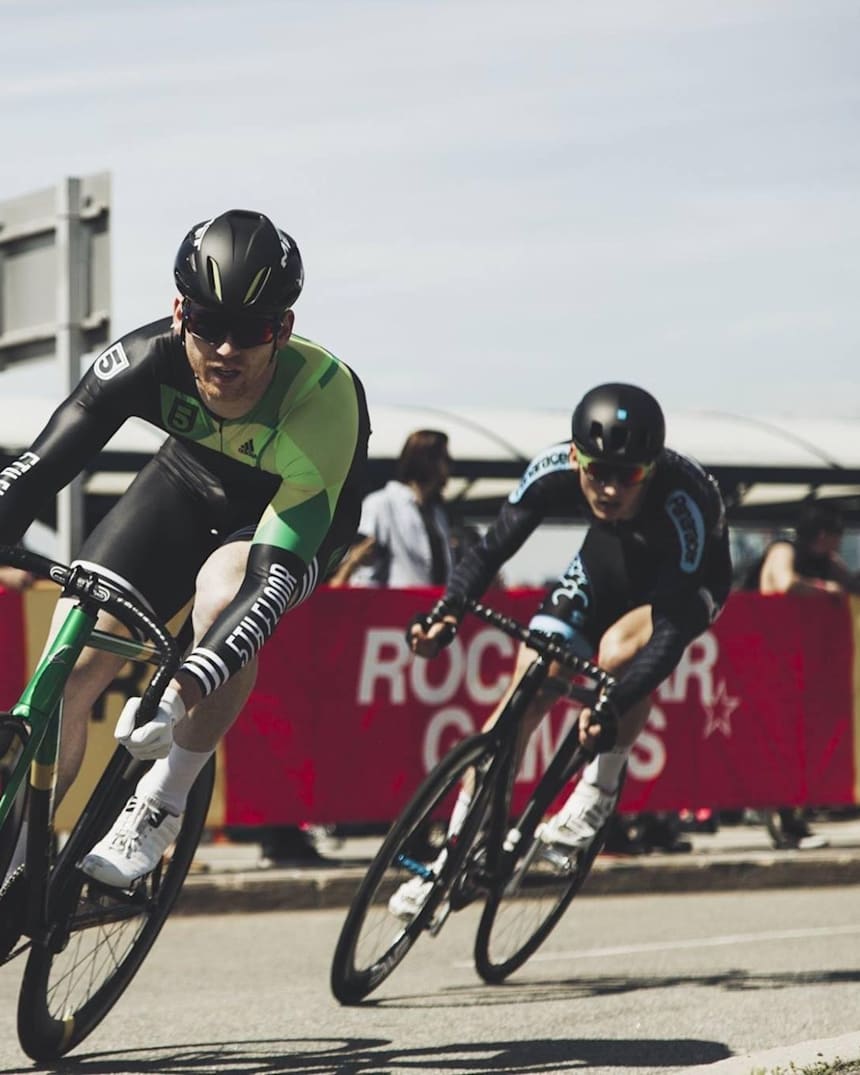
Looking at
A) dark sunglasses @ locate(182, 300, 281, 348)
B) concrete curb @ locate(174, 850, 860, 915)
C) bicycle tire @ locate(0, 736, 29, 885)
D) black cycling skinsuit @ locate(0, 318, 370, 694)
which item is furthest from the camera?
concrete curb @ locate(174, 850, 860, 915)

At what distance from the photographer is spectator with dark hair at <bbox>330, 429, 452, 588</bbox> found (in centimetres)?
1051

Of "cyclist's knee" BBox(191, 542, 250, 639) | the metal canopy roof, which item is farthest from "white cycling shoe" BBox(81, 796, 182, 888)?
the metal canopy roof

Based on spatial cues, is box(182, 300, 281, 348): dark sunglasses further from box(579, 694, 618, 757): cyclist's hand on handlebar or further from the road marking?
the road marking

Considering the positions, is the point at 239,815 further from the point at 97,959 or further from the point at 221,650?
the point at 221,650

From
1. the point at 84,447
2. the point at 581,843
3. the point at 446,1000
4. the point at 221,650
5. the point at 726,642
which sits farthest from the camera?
the point at 726,642

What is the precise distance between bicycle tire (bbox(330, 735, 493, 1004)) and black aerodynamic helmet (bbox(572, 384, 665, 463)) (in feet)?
3.62

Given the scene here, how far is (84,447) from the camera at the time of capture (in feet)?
17.0

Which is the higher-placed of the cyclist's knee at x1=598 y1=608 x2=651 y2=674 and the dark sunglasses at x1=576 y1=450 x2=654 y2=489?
the dark sunglasses at x1=576 y1=450 x2=654 y2=489

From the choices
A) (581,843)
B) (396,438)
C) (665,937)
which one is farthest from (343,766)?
(396,438)

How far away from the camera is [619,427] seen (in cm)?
682

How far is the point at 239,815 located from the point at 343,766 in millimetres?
624

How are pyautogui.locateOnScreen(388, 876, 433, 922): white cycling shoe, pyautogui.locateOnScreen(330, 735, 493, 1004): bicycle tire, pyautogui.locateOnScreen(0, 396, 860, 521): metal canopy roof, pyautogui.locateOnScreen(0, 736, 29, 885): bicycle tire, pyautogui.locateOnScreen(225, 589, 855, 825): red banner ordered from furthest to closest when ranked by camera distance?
pyautogui.locateOnScreen(0, 396, 860, 521): metal canopy roof < pyautogui.locateOnScreen(225, 589, 855, 825): red banner < pyautogui.locateOnScreen(388, 876, 433, 922): white cycling shoe < pyautogui.locateOnScreen(330, 735, 493, 1004): bicycle tire < pyautogui.locateOnScreen(0, 736, 29, 885): bicycle tire

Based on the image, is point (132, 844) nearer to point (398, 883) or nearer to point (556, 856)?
point (398, 883)

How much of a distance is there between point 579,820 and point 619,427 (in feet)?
4.84
